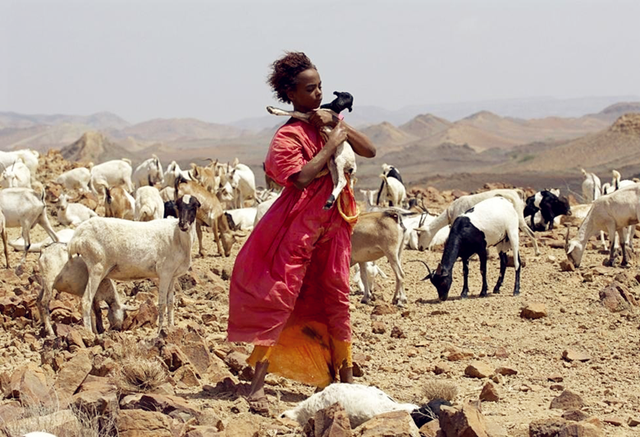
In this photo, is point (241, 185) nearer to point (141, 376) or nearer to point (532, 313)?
point (532, 313)

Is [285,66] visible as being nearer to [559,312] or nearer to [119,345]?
[119,345]

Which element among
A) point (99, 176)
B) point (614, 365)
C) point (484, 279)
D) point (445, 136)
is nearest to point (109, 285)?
point (614, 365)

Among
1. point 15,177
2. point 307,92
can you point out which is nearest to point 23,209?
point 15,177

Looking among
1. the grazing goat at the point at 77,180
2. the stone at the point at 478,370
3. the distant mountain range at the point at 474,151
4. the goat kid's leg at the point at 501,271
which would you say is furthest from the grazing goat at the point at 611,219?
the grazing goat at the point at 77,180

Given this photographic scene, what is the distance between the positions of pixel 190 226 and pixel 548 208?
1205cm

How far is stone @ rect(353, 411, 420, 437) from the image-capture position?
15.5 ft

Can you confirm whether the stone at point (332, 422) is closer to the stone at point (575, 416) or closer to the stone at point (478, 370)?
the stone at point (575, 416)

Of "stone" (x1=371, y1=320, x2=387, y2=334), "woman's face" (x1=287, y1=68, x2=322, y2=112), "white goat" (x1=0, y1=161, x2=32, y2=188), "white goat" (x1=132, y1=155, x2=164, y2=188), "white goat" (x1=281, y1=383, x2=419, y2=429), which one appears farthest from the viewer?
"white goat" (x1=132, y1=155, x2=164, y2=188)

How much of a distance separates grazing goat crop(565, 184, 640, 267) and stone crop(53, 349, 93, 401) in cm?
944

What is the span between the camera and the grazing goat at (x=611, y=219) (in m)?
14.0

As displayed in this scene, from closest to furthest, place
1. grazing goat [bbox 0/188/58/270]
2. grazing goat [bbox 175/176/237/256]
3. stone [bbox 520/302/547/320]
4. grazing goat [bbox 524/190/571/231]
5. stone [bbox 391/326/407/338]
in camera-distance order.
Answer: stone [bbox 391/326/407/338] → stone [bbox 520/302/547/320] → grazing goat [bbox 0/188/58/270] → grazing goat [bbox 175/176/237/256] → grazing goat [bbox 524/190/571/231]

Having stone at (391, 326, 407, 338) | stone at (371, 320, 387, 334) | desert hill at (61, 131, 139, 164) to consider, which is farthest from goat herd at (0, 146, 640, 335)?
desert hill at (61, 131, 139, 164)

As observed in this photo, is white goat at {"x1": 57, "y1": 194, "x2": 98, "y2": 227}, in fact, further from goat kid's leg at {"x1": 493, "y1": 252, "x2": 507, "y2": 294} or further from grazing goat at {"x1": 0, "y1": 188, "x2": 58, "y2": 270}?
goat kid's leg at {"x1": 493, "y1": 252, "x2": 507, "y2": 294}

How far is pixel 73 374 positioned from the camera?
5.89 m
